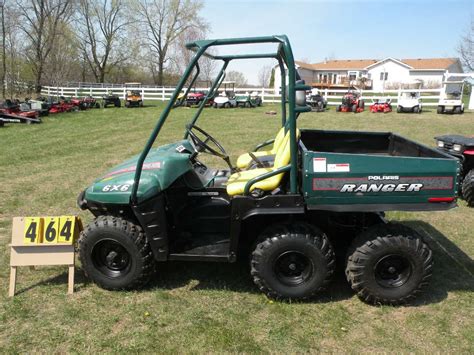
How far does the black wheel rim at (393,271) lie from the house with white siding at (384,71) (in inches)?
1999

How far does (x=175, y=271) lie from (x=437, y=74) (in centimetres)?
5834

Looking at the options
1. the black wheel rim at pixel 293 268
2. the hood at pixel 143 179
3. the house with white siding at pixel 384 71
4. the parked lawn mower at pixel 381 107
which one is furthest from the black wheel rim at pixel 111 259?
the house with white siding at pixel 384 71

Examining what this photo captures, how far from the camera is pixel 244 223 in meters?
3.56

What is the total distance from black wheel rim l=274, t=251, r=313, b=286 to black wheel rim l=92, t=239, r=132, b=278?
1.27 m

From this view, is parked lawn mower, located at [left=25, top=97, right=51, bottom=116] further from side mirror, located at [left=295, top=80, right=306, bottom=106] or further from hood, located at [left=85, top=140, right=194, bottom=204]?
side mirror, located at [left=295, top=80, right=306, bottom=106]

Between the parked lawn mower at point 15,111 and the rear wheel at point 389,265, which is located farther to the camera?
the parked lawn mower at point 15,111

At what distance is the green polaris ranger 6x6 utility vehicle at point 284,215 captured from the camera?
3.09 metres

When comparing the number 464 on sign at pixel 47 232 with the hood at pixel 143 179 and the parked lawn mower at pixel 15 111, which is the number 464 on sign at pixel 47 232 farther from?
the parked lawn mower at pixel 15 111

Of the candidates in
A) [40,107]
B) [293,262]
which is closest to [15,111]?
[40,107]

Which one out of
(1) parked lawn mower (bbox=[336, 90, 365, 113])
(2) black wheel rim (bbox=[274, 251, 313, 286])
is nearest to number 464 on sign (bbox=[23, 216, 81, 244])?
(2) black wheel rim (bbox=[274, 251, 313, 286])

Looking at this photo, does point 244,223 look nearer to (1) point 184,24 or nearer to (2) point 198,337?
(2) point 198,337

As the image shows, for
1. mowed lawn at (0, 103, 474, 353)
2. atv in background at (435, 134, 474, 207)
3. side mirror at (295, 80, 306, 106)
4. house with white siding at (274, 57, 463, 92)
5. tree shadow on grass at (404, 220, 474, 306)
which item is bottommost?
mowed lawn at (0, 103, 474, 353)

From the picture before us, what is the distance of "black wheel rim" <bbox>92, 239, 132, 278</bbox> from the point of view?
354cm

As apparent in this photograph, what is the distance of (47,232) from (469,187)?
543cm
